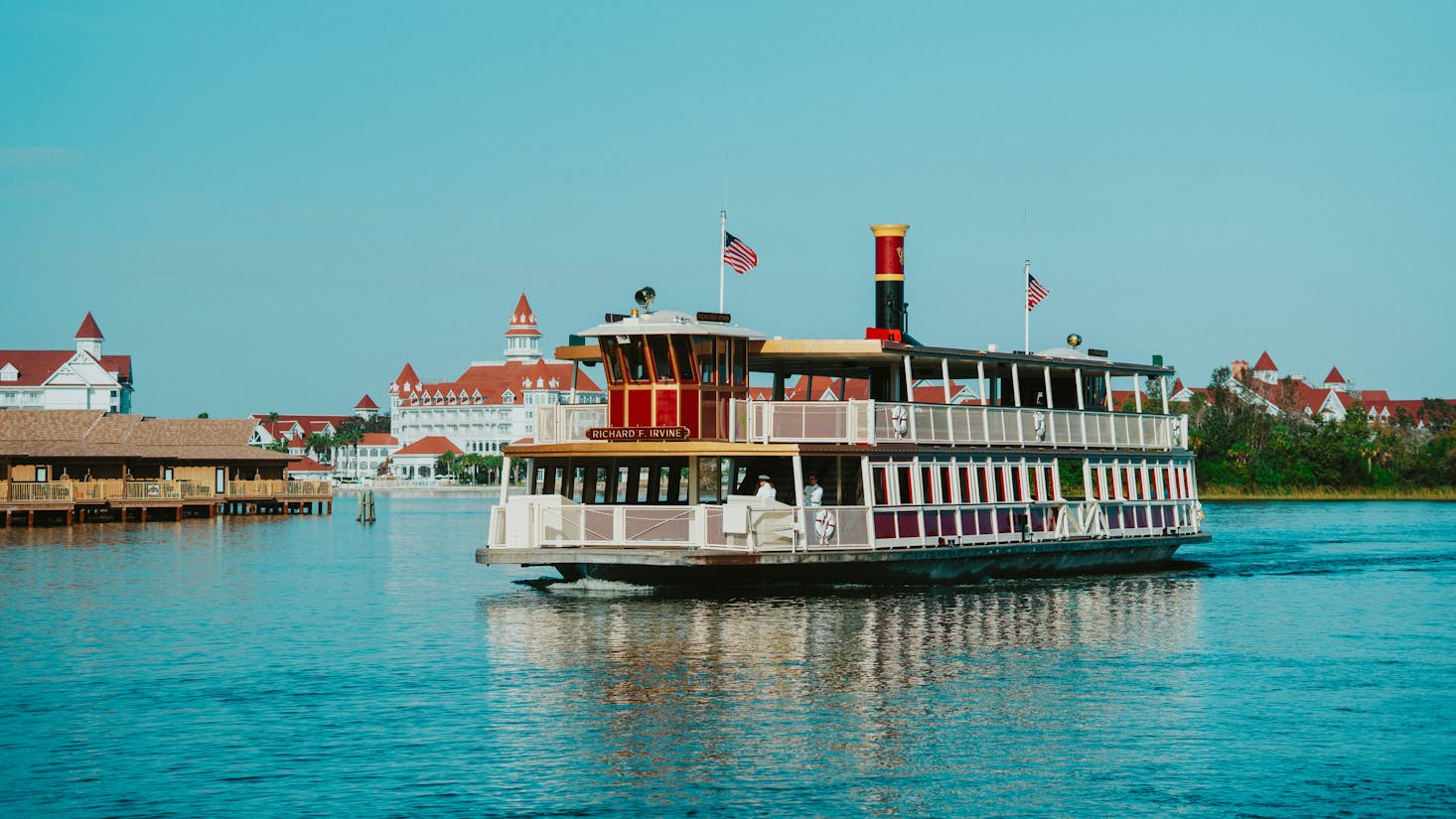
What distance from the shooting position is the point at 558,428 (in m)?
36.2

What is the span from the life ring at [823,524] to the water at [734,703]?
1543 mm

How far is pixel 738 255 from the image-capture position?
36219 millimetres

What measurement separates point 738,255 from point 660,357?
3431mm

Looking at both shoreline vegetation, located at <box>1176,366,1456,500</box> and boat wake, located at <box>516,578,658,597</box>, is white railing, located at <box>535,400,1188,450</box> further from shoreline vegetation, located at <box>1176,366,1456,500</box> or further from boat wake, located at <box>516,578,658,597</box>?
shoreline vegetation, located at <box>1176,366,1456,500</box>

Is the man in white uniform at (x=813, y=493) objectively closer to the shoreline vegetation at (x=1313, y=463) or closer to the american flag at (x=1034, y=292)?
the american flag at (x=1034, y=292)

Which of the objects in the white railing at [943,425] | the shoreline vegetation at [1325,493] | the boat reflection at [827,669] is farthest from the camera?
the shoreline vegetation at [1325,493]

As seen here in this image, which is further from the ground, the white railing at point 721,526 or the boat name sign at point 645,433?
the boat name sign at point 645,433

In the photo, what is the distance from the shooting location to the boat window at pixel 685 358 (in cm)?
3397

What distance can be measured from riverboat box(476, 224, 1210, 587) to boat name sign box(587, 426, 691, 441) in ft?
0.13

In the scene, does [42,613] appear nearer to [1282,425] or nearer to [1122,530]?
[1122,530]

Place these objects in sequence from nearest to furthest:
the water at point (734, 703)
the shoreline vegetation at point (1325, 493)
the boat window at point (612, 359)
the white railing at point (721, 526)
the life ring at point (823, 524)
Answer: the water at point (734, 703)
the white railing at point (721, 526)
the life ring at point (823, 524)
the boat window at point (612, 359)
the shoreline vegetation at point (1325, 493)

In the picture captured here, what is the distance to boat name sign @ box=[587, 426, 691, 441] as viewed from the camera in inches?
1310

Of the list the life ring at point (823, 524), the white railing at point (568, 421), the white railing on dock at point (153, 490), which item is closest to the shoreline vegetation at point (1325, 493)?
the white railing on dock at point (153, 490)

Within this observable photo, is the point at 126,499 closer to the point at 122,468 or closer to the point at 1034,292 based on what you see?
the point at 122,468
